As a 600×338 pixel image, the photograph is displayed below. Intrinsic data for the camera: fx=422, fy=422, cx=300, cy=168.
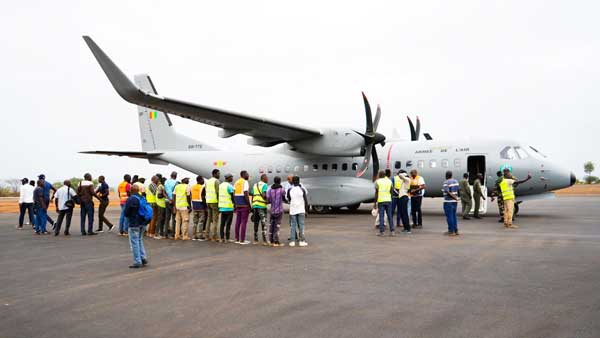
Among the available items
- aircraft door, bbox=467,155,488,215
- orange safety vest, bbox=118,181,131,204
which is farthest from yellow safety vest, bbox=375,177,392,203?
orange safety vest, bbox=118,181,131,204

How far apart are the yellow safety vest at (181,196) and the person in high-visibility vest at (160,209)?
0.81 meters

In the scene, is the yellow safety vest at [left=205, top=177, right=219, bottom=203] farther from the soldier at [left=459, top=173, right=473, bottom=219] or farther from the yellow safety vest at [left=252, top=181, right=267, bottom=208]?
the soldier at [left=459, top=173, right=473, bottom=219]

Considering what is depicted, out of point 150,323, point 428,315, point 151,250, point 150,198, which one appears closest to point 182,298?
point 150,323

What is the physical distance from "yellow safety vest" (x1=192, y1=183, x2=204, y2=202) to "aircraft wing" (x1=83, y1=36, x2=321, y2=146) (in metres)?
4.23

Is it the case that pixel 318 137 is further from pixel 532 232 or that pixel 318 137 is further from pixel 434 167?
pixel 532 232

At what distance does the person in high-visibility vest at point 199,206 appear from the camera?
10.8 m

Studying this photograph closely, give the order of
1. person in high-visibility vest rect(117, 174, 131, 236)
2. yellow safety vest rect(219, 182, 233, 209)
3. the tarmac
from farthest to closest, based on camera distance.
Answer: person in high-visibility vest rect(117, 174, 131, 236)
yellow safety vest rect(219, 182, 233, 209)
the tarmac

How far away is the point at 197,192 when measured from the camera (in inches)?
427

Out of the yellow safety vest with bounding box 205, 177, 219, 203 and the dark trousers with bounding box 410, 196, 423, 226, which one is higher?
the yellow safety vest with bounding box 205, 177, 219, 203

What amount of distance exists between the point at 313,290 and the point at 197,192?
594 cm

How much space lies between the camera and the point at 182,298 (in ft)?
17.7

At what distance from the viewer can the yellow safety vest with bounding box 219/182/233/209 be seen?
1018cm

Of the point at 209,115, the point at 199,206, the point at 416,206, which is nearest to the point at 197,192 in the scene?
the point at 199,206

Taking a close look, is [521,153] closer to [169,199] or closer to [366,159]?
[366,159]
